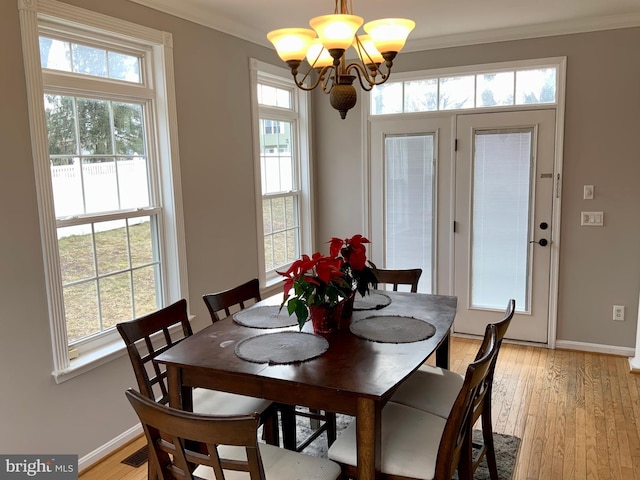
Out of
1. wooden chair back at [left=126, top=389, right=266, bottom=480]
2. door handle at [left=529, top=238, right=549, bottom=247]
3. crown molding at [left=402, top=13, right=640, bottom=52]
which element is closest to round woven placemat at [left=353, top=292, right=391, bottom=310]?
wooden chair back at [left=126, top=389, right=266, bottom=480]

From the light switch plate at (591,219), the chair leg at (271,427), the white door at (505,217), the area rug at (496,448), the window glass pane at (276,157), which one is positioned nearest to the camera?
the chair leg at (271,427)

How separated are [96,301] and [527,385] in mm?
2885

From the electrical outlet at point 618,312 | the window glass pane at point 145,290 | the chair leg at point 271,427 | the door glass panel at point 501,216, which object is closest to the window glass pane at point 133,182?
the window glass pane at point 145,290

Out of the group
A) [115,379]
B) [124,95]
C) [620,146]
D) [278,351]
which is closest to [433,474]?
[278,351]

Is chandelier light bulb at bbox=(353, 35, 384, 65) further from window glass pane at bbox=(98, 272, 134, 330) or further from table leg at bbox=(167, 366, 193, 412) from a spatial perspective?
window glass pane at bbox=(98, 272, 134, 330)

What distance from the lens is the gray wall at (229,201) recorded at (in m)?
2.31

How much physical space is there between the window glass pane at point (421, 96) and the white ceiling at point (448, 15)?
0.39 metres

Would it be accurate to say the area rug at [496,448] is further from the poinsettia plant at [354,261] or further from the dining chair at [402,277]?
the poinsettia plant at [354,261]

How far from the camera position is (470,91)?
13.7ft

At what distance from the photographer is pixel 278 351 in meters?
2.00

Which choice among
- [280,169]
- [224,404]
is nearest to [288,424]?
[224,404]

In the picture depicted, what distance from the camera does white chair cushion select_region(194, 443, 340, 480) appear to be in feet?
5.56

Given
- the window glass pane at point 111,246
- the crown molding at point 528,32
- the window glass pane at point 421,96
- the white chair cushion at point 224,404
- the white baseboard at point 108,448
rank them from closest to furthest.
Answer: the white chair cushion at point 224,404
the white baseboard at point 108,448
the window glass pane at point 111,246
the crown molding at point 528,32
the window glass pane at point 421,96

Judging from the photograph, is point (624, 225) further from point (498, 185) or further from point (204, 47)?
point (204, 47)
